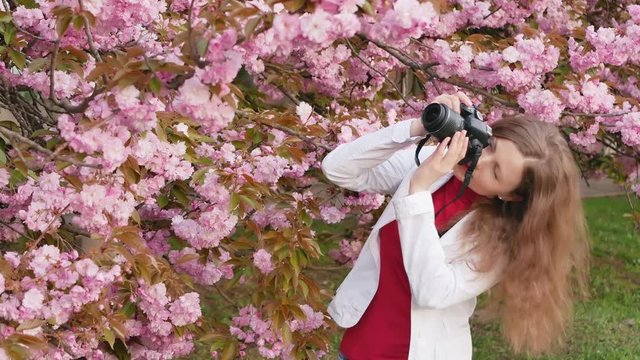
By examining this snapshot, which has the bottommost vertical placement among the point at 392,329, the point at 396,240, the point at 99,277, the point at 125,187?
the point at 392,329

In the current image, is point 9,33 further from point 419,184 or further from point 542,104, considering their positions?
point 542,104

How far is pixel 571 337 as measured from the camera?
16.8 ft

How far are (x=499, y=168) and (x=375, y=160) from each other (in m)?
0.35

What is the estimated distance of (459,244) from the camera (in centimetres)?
231

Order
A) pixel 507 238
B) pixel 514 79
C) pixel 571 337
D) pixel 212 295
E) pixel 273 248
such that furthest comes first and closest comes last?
pixel 212 295 < pixel 571 337 < pixel 514 79 < pixel 273 248 < pixel 507 238

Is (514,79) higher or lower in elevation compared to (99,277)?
lower

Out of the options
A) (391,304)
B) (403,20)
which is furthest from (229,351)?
(403,20)

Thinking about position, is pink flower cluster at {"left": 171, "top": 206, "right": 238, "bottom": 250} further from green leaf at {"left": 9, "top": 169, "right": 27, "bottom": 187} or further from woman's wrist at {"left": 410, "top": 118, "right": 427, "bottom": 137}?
woman's wrist at {"left": 410, "top": 118, "right": 427, "bottom": 137}

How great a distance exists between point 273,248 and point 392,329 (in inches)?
18.7

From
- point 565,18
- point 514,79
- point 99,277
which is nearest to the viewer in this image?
point 99,277

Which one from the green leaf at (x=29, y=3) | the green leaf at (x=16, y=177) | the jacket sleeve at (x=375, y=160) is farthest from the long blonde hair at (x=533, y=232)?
the green leaf at (x=29, y=3)

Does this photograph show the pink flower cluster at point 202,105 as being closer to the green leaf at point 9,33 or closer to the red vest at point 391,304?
the red vest at point 391,304

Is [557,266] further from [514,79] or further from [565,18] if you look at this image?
[565,18]

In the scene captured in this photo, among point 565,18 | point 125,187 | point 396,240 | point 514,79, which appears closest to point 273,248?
point 396,240
